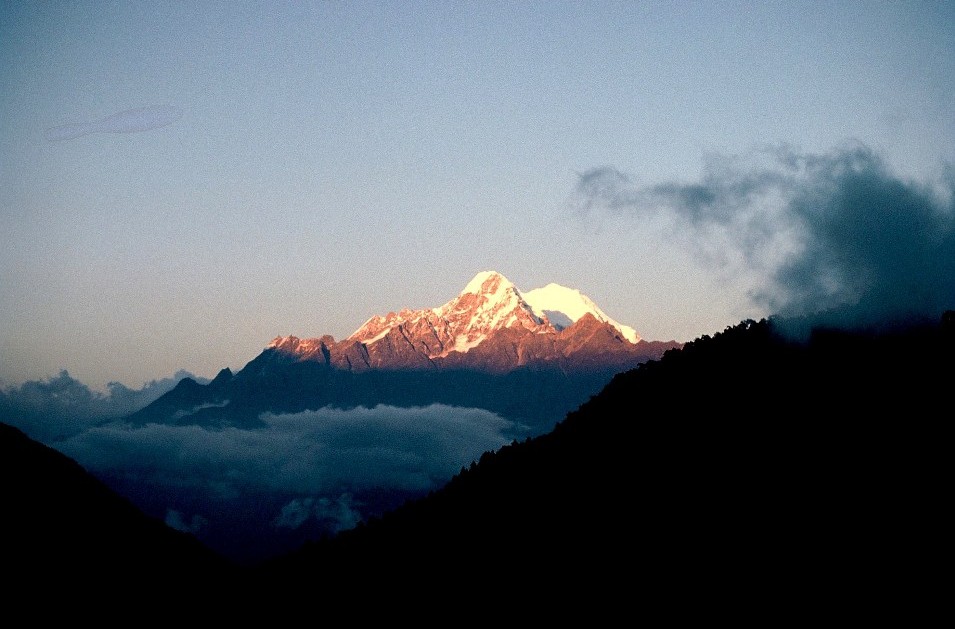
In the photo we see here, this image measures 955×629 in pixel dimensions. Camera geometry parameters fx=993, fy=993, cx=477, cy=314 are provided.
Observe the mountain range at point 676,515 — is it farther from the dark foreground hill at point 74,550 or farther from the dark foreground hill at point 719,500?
the dark foreground hill at point 74,550

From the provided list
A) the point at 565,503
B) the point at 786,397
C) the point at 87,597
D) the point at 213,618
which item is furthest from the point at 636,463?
the point at 87,597

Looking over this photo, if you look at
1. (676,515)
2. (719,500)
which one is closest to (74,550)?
(676,515)

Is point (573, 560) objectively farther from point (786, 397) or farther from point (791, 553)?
point (786, 397)

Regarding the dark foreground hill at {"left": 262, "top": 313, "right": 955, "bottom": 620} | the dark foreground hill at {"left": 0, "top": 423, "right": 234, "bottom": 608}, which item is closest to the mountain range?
the dark foreground hill at {"left": 262, "top": 313, "right": 955, "bottom": 620}

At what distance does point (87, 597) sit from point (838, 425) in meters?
117

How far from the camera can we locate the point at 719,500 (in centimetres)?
12200

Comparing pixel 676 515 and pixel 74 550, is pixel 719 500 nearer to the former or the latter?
pixel 676 515

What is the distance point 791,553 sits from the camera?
104875 mm

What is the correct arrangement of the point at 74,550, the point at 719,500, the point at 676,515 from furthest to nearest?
1. the point at 74,550
2. the point at 676,515
3. the point at 719,500

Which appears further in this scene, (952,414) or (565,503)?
(565,503)

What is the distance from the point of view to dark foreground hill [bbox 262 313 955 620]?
103m

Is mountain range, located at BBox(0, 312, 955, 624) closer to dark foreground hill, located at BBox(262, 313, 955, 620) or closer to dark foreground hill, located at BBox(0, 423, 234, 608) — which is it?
dark foreground hill, located at BBox(262, 313, 955, 620)

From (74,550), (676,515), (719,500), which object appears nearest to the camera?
(719,500)

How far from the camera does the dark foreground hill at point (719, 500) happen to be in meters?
103
